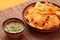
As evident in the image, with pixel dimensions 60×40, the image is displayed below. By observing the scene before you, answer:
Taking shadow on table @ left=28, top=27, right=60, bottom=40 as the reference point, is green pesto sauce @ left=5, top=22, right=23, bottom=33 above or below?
above

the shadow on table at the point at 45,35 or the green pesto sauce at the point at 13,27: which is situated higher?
the green pesto sauce at the point at 13,27

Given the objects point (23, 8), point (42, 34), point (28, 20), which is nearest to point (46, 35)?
point (42, 34)

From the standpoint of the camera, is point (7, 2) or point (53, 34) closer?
point (53, 34)

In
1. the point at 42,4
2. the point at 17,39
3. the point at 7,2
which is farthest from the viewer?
the point at 7,2

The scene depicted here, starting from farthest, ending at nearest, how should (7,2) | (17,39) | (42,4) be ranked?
(7,2) < (42,4) < (17,39)

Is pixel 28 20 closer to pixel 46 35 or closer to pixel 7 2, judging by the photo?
pixel 46 35

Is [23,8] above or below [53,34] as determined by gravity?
above
